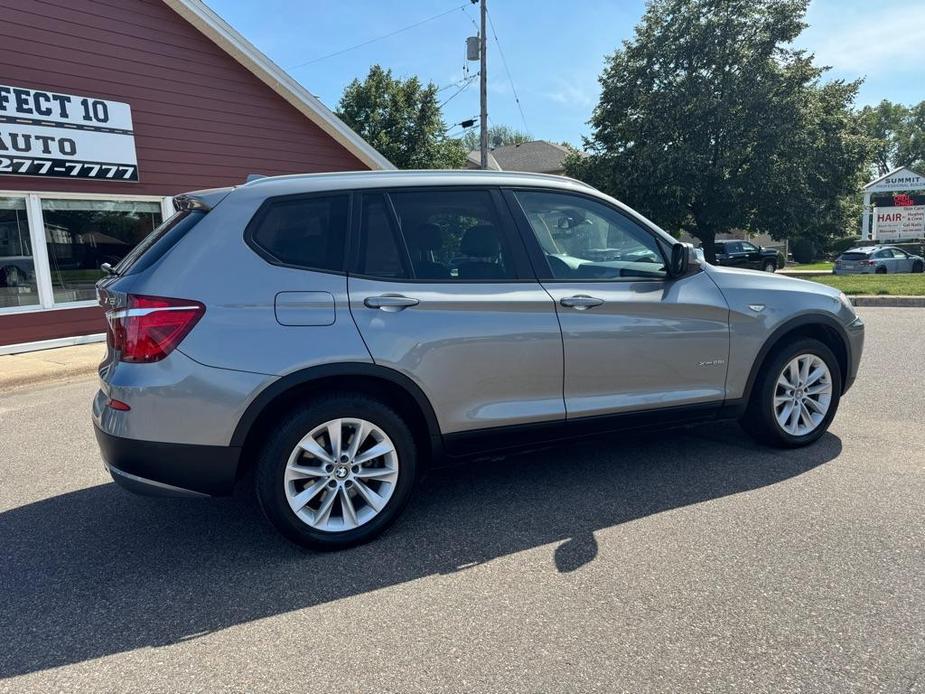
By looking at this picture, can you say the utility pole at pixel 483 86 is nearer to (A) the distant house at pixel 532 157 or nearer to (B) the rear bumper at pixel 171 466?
(B) the rear bumper at pixel 171 466

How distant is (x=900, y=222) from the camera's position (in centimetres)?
2522

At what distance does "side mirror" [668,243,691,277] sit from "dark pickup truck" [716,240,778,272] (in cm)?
2462

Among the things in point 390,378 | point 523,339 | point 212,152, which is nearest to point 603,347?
point 523,339

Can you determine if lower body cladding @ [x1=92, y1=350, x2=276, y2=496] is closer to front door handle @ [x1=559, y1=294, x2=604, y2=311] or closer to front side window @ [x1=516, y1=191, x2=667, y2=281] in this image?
front door handle @ [x1=559, y1=294, x2=604, y2=311]

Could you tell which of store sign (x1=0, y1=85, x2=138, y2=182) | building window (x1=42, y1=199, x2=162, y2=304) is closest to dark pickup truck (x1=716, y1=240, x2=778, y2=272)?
building window (x1=42, y1=199, x2=162, y2=304)

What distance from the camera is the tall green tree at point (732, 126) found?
21594 mm

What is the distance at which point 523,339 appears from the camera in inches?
136

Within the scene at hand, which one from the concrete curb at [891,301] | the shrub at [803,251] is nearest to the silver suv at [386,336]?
the concrete curb at [891,301]

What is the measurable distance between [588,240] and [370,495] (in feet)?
6.31

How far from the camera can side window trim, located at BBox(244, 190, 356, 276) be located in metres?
3.11

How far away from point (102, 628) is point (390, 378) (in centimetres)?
158

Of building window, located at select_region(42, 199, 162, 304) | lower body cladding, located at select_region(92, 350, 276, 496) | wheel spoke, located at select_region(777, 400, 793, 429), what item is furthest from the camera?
Result: building window, located at select_region(42, 199, 162, 304)

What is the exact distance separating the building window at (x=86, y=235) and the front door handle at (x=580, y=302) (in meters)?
9.16

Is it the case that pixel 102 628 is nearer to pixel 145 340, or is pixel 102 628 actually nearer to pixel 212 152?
pixel 145 340
